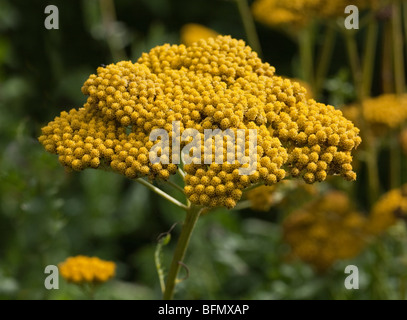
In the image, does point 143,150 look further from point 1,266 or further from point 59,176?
point 1,266

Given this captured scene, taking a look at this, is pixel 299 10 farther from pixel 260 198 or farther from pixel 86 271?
pixel 86 271

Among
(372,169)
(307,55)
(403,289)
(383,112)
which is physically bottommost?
(403,289)

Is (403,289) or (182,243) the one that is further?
(403,289)

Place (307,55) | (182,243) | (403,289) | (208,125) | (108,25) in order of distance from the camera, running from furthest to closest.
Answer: (108,25)
(307,55)
(403,289)
(182,243)
(208,125)

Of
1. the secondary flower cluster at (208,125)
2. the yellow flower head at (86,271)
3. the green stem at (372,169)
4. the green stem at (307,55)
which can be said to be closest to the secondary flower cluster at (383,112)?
the green stem at (372,169)

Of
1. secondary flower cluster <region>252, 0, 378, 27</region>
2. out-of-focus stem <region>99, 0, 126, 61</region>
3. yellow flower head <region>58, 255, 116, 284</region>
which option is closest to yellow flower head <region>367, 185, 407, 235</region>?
secondary flower cluster <region>252, 0, 378, 27</region>

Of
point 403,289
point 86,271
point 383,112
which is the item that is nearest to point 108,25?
point 383,112

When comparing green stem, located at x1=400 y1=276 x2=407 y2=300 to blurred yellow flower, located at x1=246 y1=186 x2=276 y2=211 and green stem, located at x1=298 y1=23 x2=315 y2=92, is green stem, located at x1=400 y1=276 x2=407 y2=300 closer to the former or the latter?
blurred yellow flower, located at x1=246 y1=186 x2=276 y2=211
